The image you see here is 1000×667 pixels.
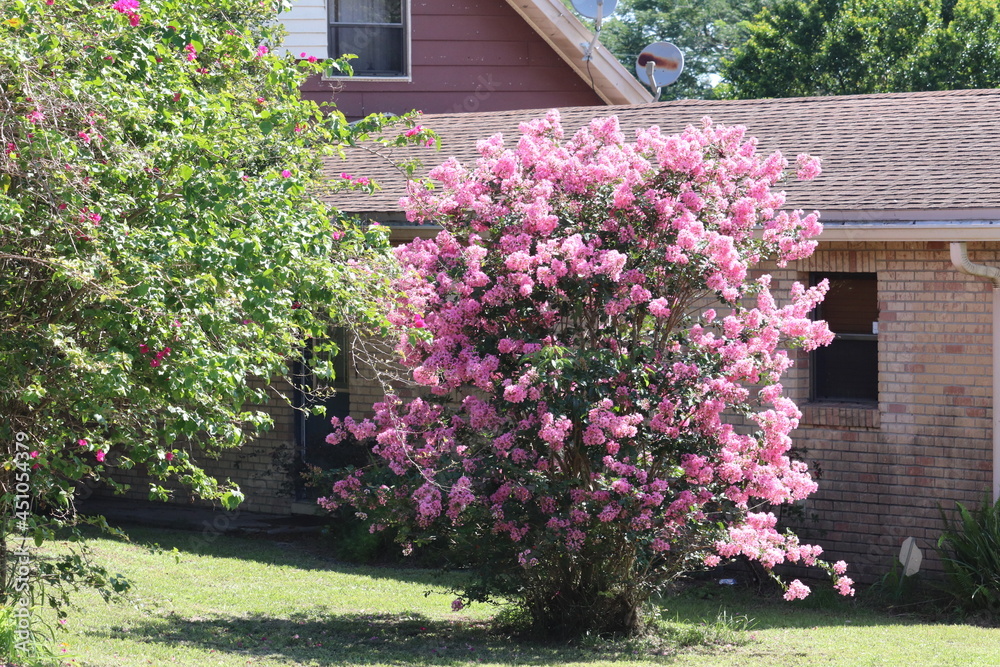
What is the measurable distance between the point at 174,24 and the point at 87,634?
157 inches

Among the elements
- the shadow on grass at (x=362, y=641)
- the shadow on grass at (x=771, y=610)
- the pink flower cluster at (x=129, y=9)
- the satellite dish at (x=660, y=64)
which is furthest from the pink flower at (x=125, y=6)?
the satellite dish at (x=660, y=64)

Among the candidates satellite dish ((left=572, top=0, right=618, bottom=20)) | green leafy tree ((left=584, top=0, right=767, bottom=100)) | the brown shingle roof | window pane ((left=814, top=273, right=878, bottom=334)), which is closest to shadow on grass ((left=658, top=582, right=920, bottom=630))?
window pane ((left=814, top=273, right=878, bottom=334))

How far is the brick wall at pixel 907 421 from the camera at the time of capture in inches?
396

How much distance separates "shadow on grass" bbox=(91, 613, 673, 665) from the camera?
7.80 m

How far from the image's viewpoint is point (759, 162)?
8266 millimetres

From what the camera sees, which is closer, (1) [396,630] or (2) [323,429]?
(1) [396,630]

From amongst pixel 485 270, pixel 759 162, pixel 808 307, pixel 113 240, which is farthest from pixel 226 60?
pixel 808 307

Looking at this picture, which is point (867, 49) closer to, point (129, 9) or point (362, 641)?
point (362, 641)

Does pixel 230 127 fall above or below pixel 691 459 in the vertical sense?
above

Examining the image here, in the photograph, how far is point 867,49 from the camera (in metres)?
28.9

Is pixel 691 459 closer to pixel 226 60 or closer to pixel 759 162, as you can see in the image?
pixel 759 162

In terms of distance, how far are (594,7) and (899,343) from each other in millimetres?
7013
